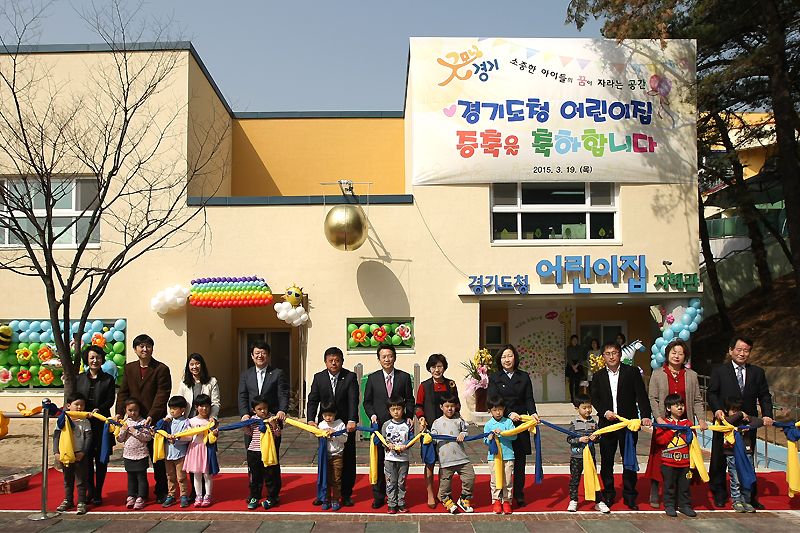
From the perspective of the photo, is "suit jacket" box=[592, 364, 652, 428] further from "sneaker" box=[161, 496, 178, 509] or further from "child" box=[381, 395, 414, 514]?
"sneaker" box=[161, 496, 178, 509]

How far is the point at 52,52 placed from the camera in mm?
11656

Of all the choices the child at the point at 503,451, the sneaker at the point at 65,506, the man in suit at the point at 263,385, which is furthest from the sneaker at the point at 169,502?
the child at the point at 503,451

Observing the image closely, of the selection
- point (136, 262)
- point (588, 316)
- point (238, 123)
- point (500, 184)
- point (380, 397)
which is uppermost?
point (238, 123)

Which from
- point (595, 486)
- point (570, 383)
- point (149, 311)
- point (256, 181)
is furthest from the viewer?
point (256, 181)

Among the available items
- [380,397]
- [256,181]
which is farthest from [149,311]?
[380,397]

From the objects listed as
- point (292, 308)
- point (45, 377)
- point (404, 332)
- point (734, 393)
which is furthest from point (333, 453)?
point (45, 377)

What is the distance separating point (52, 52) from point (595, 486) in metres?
11.7

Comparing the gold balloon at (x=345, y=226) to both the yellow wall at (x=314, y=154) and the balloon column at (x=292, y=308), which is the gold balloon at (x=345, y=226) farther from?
the yellow wall at (x=314, y=154)

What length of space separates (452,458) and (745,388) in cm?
329

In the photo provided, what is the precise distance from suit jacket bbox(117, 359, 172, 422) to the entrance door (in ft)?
26.7

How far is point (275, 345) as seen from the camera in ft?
50.1

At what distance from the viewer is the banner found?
38.9ft

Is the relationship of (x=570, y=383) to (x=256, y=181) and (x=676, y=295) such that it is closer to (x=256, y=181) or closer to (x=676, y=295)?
(x=676, y=295)

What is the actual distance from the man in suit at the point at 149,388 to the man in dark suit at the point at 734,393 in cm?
589
